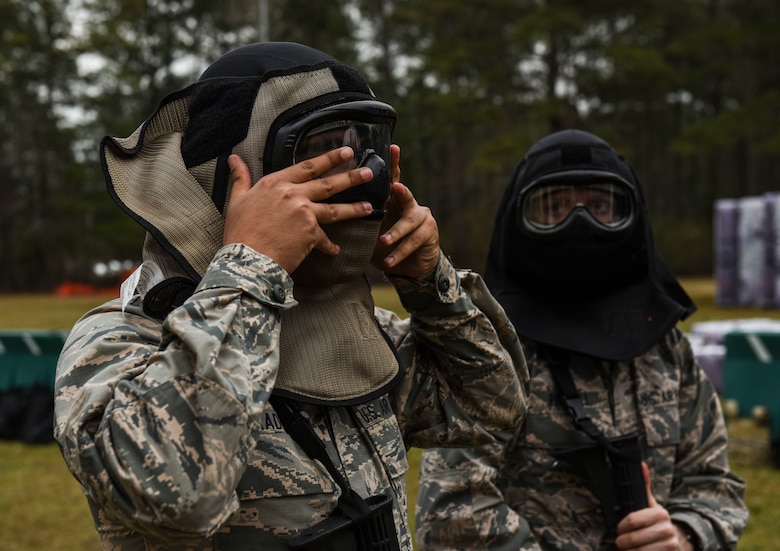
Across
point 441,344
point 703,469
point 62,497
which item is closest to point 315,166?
point 441,344

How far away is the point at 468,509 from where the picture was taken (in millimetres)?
2396

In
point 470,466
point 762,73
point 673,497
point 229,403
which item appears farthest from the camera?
point 762,73

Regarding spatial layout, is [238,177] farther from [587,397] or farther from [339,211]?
[587,397]

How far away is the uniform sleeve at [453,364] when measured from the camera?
6.14ft

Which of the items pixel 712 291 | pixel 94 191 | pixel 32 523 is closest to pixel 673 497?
pixel 32 523

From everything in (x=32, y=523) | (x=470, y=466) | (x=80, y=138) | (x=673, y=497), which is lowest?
(x=80, y=138)

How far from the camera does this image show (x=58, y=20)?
111 ft

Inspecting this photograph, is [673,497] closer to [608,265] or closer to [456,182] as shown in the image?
[608,265]

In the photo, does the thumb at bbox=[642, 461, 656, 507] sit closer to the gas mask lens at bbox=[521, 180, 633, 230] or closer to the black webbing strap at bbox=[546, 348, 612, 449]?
the black webbing strap at bbox=[546, 348, 612, 449]

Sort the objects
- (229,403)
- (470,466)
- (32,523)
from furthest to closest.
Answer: (32,523) → (470,466) → (229,403)

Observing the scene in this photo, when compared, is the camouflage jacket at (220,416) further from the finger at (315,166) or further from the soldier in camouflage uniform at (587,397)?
the soldier in camouflage uniform at (587,397)

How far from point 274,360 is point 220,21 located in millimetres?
36430

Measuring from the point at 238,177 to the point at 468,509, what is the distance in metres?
1.28

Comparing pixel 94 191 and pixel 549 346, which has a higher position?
pixel 549 346
